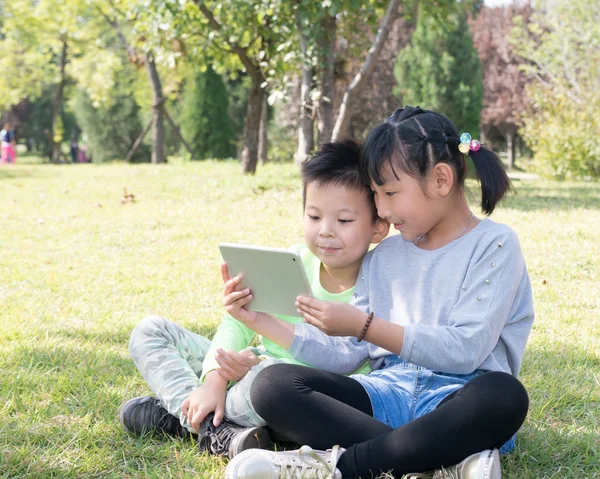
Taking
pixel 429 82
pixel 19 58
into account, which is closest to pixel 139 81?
pixel 19 58

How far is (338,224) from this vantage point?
96.4 inches

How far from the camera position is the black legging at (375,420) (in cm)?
199

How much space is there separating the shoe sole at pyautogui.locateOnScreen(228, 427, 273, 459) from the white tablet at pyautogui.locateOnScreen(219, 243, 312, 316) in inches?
14.2

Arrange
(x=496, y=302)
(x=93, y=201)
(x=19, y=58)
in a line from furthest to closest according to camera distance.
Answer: (x=19, y=58), (x=93, y=201), (x=496, y=302)

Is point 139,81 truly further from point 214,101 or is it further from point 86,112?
point 86,112

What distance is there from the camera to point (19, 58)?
23750mm

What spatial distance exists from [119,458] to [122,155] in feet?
84.2

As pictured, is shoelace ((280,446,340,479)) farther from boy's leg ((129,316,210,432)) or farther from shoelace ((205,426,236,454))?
boy's leg ((129,316,210,432))

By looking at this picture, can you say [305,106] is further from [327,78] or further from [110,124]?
[110,124]

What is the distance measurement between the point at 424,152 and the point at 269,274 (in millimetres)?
579

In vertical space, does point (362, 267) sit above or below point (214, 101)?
below

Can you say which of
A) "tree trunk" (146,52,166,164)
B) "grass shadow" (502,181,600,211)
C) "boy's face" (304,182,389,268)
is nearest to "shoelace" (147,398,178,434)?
"boy's face" (304,182,389,268)

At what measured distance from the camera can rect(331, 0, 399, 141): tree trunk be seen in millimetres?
8664

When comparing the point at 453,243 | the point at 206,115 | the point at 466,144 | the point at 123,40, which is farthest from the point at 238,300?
the point at 206,115
